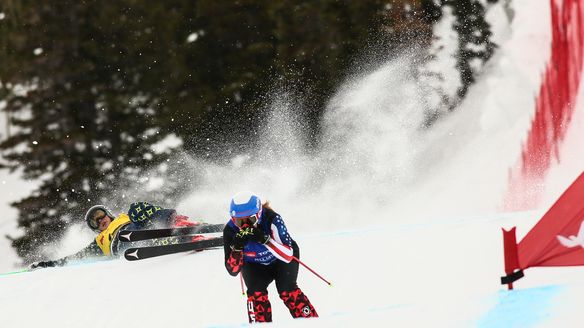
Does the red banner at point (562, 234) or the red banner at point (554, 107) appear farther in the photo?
the red banner at point (554, 107)

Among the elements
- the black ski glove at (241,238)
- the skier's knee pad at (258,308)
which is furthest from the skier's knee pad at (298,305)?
the black ski glove at (241,238)

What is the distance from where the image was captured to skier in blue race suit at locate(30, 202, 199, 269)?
9070mm

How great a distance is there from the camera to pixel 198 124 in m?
16.4

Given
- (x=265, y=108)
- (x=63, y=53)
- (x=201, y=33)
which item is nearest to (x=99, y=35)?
(x=63, y=53)

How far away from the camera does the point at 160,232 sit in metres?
8.89

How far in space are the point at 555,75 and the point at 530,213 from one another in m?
4.87

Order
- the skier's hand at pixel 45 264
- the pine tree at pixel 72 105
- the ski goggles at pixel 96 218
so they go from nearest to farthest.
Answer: the ski goggles at pixel 96 218 → the skier's hand at pixel 45 264 → the pine tree at pixel 72 105

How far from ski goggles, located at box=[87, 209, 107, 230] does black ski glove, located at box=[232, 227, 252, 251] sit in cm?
395

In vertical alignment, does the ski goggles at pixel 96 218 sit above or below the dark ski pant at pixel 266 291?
above

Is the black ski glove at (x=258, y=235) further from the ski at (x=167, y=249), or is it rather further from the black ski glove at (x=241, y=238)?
the ski at (x=167, y=249)

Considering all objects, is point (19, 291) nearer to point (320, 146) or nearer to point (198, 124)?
point (320, 146)

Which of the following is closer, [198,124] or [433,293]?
[433,293]

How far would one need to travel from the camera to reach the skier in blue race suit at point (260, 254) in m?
5.54

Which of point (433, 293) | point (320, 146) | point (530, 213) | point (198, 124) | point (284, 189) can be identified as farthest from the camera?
point (198, 124)
